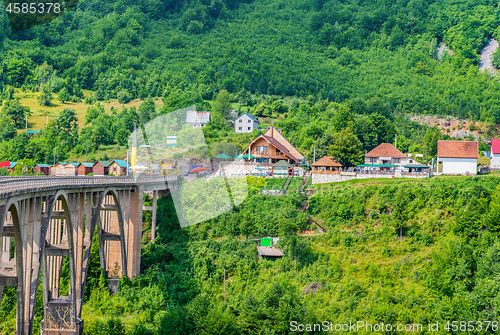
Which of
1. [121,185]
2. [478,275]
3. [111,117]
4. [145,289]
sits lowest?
[145,289]

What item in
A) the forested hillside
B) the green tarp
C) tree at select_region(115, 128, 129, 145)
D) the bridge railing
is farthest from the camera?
the forested hillside

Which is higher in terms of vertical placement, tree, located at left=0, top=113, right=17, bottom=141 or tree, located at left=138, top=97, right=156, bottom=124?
tree, located at left=138, top=97, right=156, bottom=124

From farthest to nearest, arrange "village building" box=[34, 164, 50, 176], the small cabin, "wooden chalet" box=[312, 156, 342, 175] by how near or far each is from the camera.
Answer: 1. "village building" box=[34, 164, 50, 176]
2. "wooden chalet" box=[312, 156, 342, 175]
3. the small cabin

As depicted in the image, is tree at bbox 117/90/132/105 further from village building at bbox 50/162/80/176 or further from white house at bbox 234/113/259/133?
village building at bbox 50/162/80/176

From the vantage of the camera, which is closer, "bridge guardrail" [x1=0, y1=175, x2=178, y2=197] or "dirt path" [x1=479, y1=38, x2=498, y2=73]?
"bridge guardrail" [x1=0, y1=175, x2=178, y2=197]

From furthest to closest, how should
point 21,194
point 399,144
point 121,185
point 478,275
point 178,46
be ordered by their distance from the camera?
1. point 178,46
2. point 399,144
3. point 121,185
4. point 478,275
5. point 21,194

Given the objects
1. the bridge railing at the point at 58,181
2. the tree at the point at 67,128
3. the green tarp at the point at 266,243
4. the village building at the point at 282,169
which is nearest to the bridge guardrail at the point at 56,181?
the bridge railing at the point at 58,181

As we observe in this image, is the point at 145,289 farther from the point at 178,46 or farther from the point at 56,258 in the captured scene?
the point at 178,46

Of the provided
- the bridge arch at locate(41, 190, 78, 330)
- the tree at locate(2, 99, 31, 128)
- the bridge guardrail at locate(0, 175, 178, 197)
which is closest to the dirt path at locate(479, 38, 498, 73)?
the tree at locate(2, 99, 31, 128)

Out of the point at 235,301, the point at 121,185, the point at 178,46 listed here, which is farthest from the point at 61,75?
the point at 235,301
